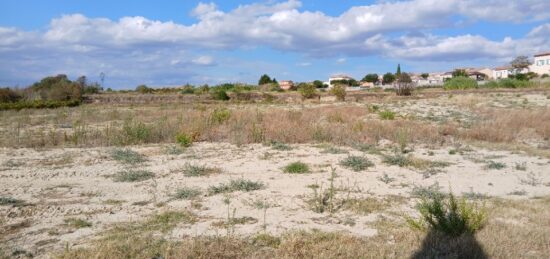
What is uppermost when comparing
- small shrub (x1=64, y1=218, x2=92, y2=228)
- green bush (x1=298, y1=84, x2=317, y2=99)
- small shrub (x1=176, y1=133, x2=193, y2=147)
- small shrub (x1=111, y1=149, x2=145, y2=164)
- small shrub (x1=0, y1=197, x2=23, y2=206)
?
green bush (x1=298, y1=84, x2=317, y2=99)

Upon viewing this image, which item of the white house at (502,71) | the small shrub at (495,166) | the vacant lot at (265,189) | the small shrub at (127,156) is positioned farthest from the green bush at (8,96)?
the white house at (502,71)

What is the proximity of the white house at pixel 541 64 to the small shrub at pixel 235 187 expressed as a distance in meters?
102

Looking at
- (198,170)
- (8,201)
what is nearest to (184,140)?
(198,170)

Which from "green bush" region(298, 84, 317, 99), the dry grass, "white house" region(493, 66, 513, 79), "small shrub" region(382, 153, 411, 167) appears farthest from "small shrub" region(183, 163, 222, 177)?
"white house" region(493, 66, 513, 79)

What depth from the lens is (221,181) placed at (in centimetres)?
822

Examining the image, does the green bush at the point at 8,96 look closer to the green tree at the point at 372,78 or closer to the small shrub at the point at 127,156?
the small shrub at the point at 127,156

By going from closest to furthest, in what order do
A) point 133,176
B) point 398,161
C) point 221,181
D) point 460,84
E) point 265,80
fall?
point 221,181 < point 133,176 < point 398,161 < point 460,84 < point 265,80

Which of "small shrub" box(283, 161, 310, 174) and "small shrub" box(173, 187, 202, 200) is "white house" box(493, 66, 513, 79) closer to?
"small shrub" box(283, 161, 310, 174)

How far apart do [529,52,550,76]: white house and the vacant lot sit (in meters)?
93.6

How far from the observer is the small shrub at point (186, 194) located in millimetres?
7070

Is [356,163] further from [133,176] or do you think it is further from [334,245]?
[334,245]

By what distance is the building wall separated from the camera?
9419 centimetres

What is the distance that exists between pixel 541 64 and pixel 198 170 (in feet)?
347

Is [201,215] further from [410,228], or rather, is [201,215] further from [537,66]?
[537,66]
